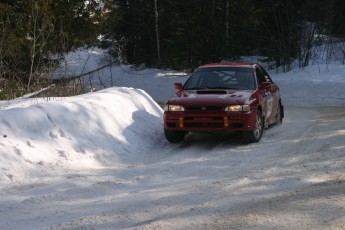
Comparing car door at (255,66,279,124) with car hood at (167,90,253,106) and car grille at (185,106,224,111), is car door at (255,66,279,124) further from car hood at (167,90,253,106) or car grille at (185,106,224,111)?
car grille at (185,106,224,111)

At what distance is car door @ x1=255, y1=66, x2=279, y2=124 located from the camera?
10.9m

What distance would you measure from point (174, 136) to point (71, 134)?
2125 millimetres

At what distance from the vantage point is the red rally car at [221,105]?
966 centimetres

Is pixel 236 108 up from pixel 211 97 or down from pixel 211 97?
down

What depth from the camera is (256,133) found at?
32.9 feet

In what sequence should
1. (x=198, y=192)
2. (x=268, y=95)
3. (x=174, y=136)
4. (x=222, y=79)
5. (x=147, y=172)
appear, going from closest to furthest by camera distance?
1. (x=198, y=192)
2. (x=147, y=172)
3. (x=174, y=136)
4. (x=222, y=79)
5. (x=268, y=95)

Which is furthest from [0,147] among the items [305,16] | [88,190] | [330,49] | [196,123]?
[330,49]

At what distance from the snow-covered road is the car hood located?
83 cm

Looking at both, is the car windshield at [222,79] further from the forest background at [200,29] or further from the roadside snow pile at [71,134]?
the forest background at [200,29]

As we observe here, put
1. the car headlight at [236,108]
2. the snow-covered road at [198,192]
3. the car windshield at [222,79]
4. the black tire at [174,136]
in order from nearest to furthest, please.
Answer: the snow-covered road at [198,192] < the car headlight at [236,108] < the black tire at [174,136] < the car windshield at [222,79]

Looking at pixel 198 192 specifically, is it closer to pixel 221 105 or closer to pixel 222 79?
pixel 221 105

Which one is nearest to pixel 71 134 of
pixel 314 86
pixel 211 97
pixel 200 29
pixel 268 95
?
pixel 211 97

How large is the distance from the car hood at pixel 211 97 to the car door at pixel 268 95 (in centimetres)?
67

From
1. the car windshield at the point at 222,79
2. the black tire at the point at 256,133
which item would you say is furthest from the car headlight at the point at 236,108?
the car windshield at the point at 222,79
